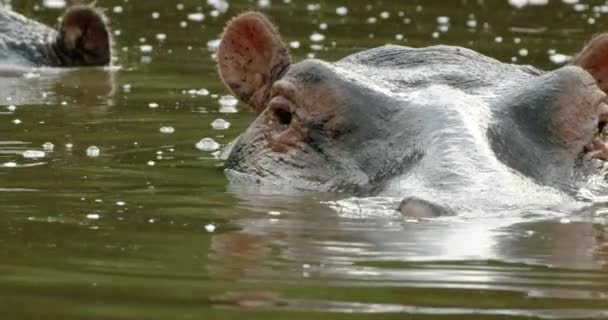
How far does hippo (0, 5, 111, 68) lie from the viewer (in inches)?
591

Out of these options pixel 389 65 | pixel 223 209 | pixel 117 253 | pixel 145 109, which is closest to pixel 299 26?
pixel 145 109

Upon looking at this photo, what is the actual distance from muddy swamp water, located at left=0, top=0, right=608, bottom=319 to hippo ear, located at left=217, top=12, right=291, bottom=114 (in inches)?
19.1

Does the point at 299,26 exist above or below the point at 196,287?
below

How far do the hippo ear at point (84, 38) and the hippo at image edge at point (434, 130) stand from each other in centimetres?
630

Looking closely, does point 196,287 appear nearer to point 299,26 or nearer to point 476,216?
point 476,216

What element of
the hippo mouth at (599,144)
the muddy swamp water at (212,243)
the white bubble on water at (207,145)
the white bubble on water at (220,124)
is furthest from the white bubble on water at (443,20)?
the hippo mouth at (599,144)

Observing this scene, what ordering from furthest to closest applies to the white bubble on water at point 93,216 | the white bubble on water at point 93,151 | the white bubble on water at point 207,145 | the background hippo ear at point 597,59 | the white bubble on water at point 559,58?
the white bubble on water at point 559,58 → the white bubble on water at point 207,145 → the white bubble on water at point 93,151 → the background hippo ear at point 597,59 → the white bubble on water at point 93,216

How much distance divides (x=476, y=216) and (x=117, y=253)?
4.70ft

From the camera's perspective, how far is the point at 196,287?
5.29m

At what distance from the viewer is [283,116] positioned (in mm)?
8500

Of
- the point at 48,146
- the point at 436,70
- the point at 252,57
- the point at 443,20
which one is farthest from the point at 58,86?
the point at 443,20

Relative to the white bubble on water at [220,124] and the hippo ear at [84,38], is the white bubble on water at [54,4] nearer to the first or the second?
the hippo ear at [84,38]

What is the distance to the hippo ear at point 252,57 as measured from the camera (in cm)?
907

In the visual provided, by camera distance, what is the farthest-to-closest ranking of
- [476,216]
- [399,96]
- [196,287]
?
[399,96] < [476,216] < [196,287]
